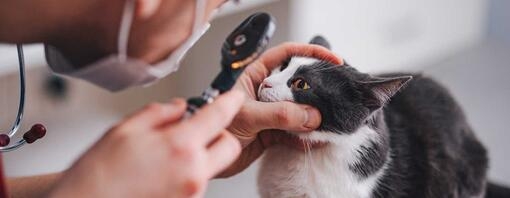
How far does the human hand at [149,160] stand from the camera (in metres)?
0.60

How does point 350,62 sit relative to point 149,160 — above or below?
below

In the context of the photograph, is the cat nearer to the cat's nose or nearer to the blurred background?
the cat's nose

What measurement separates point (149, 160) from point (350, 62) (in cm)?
141

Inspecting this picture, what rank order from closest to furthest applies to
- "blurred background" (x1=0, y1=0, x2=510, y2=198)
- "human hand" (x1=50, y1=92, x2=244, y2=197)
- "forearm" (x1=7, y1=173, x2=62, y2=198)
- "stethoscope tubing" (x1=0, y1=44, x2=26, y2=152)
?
"human hand" (x1=50, y1=92, x2=244, y2=197) → "stethoscope tubing" (x1=0, y1=44, x2=26, y2=152) → "forearm" (x1=7, y1=173, x2=62, y2=198) → "blurred background" (x1=0, y1=0, x2=510, y2=198)

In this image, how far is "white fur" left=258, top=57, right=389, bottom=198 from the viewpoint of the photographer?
94cm

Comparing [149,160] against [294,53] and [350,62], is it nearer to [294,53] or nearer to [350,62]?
[294,53]

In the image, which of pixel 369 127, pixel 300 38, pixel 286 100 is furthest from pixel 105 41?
pixel 300 38

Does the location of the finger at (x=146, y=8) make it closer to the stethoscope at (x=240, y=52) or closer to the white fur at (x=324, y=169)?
the stethoscope at (x=240, y=52)

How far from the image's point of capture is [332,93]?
0.90 meters

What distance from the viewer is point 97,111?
208 cm

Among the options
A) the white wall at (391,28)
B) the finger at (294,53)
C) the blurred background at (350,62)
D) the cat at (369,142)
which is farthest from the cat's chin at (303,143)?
the white wall at (391,28)

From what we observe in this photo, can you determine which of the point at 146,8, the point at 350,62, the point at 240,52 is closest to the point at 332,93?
the point at 240,52

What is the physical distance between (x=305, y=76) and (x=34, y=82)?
1.18 metres

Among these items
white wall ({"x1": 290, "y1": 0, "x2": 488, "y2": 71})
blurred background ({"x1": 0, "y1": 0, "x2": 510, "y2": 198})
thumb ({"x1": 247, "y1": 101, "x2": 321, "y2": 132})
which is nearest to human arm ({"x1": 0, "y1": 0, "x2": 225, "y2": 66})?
thumb ({"x1": 247, "y1": 101, "x2": 321, "y2": 132})
